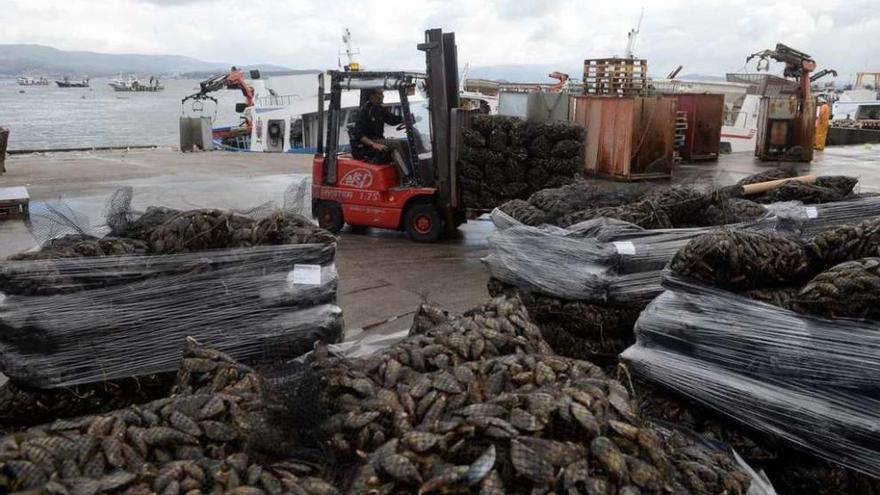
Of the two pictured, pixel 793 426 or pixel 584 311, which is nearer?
pixel 793 426

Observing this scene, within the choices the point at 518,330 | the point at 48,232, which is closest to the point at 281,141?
the point at 48,232

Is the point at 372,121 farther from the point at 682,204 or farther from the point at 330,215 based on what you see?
the point at 682,204

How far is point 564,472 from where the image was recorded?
1.92m

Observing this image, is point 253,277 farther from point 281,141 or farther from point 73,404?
point 281,141

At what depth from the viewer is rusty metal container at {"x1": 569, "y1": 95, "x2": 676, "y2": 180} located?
41.5 feet

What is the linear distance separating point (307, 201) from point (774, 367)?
9198mm

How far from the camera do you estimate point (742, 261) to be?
319 centimetres

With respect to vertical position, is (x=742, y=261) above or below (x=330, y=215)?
above

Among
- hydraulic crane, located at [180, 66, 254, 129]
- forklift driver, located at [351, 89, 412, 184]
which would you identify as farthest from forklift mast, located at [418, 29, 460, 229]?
hydraulic crane, located at [180, 66, 254, 129]

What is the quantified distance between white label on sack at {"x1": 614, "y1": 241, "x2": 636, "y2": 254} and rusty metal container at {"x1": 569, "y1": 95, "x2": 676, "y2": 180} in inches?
355

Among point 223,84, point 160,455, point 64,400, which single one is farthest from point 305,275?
point 223,84

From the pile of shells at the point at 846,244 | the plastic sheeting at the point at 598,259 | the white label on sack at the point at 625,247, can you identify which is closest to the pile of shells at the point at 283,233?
the plastic sheeting at the point at 598,259

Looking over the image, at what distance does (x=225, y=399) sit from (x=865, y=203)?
4611mm

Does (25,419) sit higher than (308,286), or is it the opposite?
(308,286)
